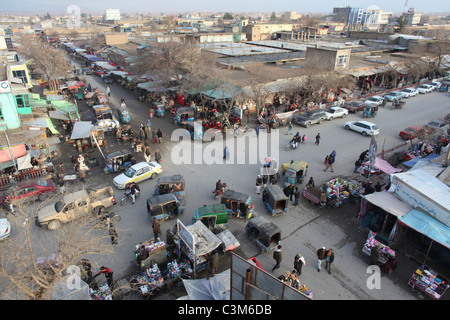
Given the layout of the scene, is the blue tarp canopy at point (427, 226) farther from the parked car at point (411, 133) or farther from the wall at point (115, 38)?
the wall at point (115, 38)

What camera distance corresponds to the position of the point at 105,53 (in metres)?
56.8

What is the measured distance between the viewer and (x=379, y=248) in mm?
11461

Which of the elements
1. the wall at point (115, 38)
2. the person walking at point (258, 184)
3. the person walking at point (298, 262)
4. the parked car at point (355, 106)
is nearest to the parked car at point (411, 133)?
the parked car at point (355, 106)

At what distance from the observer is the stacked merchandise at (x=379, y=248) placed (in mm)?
11219

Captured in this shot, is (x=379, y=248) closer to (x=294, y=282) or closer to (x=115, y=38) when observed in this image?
(x=294, y=282)

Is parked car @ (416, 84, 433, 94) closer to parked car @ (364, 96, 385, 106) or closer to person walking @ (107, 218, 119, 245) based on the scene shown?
parked car @ (364, 96, 385, 106)

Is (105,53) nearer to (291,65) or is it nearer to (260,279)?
(291,65)

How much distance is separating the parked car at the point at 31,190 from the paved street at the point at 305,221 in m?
2.25

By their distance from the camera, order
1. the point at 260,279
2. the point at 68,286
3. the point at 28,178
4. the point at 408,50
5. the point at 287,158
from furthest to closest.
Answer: the point at 408,50, the point at 287,158, the point at 28,178, the point at 68,286, the point at 260,279

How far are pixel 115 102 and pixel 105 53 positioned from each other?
3031 centimetres

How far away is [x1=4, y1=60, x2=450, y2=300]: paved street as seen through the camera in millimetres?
10781

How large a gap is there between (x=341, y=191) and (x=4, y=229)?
16.2m

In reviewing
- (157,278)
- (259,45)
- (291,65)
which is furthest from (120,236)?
(259,45)

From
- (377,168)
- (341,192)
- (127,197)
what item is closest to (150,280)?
(127,197)
